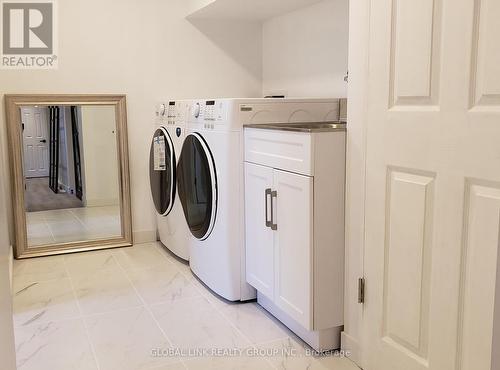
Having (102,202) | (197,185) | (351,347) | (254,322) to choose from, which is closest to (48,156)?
(102,202)

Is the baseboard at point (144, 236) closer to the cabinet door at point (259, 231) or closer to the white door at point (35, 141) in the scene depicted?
the white door at point (35, 141)

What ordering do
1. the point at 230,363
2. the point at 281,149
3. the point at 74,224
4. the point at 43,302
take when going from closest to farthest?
the point at 230,363 < the point at 281,149 < the point at 43,302 < the point at 74,224

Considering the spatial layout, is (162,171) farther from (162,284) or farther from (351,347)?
(351,347)

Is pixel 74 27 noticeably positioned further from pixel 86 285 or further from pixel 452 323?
pixel 452 323

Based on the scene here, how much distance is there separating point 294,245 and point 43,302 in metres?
1.53

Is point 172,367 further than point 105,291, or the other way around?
point 105,291

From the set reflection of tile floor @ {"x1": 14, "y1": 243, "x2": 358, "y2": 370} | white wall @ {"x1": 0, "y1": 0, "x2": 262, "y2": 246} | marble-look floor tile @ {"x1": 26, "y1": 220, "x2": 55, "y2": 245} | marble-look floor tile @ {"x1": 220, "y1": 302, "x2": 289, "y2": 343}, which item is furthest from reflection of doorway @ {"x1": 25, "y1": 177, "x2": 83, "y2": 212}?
marble-look floor tile @ {"x1": 220, "y1": 302, "x2": 289, "y2": 343}

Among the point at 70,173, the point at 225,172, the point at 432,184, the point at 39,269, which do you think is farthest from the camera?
the point at 70,173

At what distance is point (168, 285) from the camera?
3.04 meters

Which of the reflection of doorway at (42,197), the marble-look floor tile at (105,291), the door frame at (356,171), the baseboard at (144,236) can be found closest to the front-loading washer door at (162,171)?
the baseboard at (144,236)

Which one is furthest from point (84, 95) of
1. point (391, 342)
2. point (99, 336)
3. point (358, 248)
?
point (391, 342)

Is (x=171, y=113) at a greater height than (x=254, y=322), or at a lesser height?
greater

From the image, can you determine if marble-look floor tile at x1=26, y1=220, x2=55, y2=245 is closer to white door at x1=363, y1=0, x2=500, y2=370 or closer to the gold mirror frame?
the gold mirror frame

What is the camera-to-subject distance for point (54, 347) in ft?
7.46
